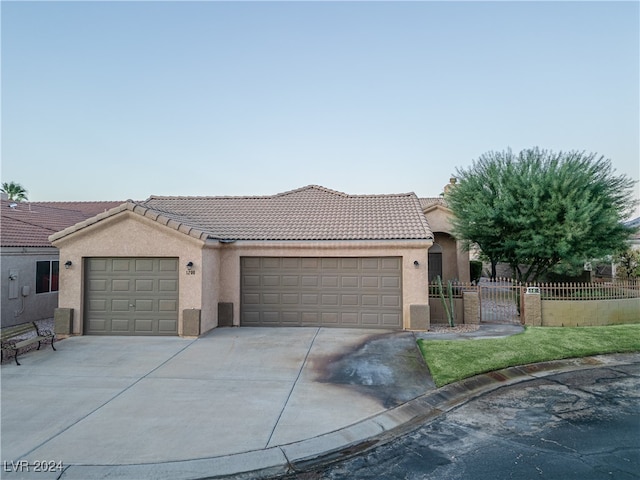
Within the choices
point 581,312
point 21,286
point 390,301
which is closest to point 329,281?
point 390,301

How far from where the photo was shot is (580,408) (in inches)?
270

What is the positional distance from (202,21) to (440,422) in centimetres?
1588

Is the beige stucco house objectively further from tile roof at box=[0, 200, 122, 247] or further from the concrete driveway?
tile roof at box=[0, 200, 122, 247]

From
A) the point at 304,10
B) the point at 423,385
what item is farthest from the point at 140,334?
the point at 304,10

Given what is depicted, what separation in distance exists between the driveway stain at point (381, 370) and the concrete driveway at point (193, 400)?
0.09ft

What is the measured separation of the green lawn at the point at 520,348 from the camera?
8.80 metres

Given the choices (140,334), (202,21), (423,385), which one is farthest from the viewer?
(202,21)

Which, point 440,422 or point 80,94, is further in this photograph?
point 80,94

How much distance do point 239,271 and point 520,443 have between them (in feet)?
33.2

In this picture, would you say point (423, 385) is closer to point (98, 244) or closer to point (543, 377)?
point (543, 377)

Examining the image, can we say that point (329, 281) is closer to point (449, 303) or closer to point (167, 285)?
point (449, 303)

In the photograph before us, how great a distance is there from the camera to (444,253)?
2267 cm

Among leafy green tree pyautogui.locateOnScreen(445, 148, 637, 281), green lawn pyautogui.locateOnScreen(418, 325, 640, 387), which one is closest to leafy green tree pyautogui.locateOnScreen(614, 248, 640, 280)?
leafy green tree pyautogui.locateOnScreen(445, 148, 637, 281)

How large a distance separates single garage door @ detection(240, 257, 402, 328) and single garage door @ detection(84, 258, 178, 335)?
8.44 ft
